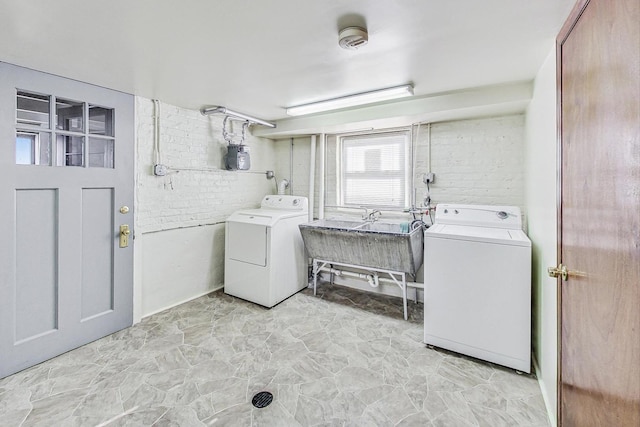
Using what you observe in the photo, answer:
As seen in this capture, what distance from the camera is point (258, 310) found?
3299 mm

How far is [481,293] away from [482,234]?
472mm

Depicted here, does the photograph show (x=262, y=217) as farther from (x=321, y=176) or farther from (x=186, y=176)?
(x=321, y=176)

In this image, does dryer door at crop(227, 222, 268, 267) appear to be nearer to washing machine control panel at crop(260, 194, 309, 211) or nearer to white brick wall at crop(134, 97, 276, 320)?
white brick wall at crop(134, 97, 276, 320)

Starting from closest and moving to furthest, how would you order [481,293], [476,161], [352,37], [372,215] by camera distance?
1. [352,37]
2. [481,293]
3. [476,161]
4. [372,215]

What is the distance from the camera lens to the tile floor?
A: 179cm

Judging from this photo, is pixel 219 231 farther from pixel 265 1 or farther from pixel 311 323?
pixel 265 1

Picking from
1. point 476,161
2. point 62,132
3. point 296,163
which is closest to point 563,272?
point 476,161

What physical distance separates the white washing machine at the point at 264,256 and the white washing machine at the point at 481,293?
65.9 inches

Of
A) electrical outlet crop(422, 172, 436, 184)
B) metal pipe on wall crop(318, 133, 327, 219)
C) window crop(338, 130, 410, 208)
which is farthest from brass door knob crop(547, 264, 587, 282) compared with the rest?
metal pipe on wall crop(318, 133, 327, 219)

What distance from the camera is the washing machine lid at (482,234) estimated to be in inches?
87.9

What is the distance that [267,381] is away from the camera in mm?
2113

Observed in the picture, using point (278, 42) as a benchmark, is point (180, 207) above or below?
below

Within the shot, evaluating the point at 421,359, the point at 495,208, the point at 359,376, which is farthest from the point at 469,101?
the point at 359,376

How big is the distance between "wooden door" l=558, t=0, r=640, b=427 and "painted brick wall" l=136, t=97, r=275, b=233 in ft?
11.1
